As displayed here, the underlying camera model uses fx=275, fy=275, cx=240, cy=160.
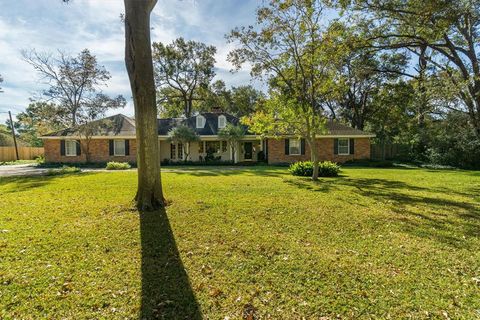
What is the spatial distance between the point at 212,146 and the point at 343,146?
36.3 ft

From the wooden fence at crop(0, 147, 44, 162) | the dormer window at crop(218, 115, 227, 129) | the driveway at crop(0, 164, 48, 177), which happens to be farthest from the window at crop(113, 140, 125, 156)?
the wooden fence at crop(0, 147, 44, 162)

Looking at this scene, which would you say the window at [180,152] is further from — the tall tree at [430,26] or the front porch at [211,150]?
the tall tree at [430,26]

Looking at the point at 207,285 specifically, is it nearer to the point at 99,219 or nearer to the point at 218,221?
the point at 218,221

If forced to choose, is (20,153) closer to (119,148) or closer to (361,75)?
(119,148)

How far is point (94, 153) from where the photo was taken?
23.3 meters

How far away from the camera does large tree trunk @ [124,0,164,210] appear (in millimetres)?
6027

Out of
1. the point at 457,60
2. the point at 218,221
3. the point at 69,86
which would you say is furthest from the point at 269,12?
the point at 69,86

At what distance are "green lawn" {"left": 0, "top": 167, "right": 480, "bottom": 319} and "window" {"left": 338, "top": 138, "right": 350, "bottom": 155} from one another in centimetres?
1539

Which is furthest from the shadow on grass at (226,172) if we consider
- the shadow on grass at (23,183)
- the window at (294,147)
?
the shadow on grass at (23,183)

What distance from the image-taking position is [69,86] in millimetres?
21562

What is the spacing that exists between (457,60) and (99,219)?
1770 centimetres

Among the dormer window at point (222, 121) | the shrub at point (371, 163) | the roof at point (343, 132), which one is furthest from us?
the dormer window at point (222, 121)

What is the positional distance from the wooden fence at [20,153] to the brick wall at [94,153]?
1446 centimetres

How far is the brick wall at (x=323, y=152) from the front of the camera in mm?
22062
